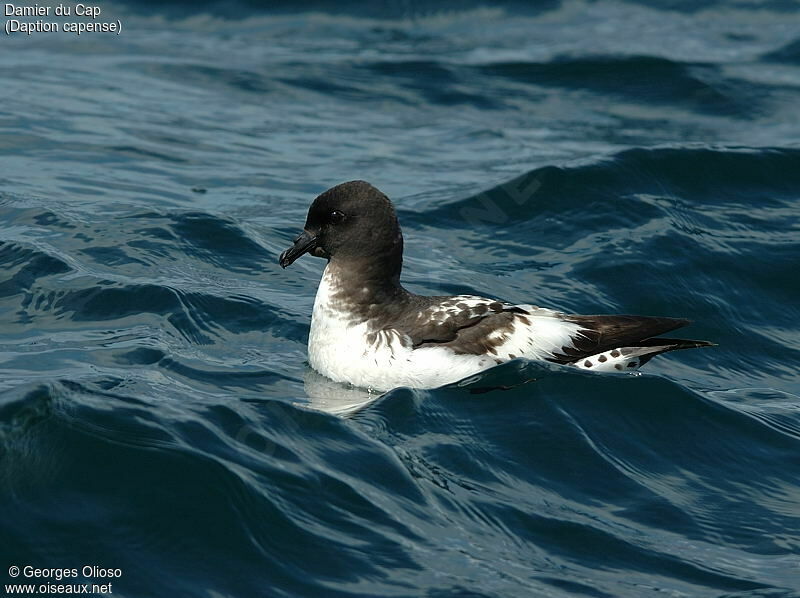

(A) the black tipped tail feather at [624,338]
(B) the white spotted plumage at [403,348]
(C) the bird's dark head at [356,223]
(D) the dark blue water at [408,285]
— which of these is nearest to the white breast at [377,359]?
(B) the white spotted plumage at [403,348]

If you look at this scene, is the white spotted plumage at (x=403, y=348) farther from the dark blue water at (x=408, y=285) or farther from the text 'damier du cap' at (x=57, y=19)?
the text 'damier du cap' at (x=57, y=19)

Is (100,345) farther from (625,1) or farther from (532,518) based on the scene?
(625,1)

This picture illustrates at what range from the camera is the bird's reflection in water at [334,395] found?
Result: 25.9 feet

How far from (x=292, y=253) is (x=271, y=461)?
8.00ft

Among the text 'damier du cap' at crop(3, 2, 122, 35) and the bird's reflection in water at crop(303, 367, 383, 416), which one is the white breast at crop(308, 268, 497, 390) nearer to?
the bird's reflection in water at crop(303, 367, 383, 416)

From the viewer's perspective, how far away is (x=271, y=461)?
6766 mm

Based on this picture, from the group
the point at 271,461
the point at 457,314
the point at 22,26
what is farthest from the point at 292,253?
the point at 22,26

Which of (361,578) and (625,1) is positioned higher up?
(625,1)

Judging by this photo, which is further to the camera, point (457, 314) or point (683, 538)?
point (457, 314)

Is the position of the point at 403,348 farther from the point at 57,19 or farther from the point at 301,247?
the point at 57,19

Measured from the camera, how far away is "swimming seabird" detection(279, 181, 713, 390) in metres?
8.20

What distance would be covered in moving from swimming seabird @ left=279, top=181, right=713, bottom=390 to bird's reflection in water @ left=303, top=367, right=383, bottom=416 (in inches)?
2.2

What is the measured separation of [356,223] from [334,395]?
50.3 inches

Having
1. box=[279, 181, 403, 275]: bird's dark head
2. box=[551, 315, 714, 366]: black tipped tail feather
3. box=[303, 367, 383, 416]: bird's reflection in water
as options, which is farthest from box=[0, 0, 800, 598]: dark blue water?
box=[279, 181, 403, 275]: bird's dark head
